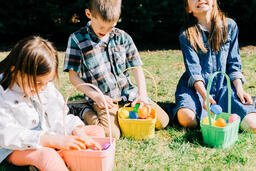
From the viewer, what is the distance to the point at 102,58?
10.1ft

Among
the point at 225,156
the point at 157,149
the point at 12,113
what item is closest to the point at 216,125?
the point at 225,156

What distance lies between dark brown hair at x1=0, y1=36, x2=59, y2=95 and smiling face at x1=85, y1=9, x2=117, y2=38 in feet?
2.32

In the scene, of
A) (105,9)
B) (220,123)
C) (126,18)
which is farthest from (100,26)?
(126,18)

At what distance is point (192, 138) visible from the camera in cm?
283

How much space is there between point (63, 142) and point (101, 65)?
A: 1136 millimetres

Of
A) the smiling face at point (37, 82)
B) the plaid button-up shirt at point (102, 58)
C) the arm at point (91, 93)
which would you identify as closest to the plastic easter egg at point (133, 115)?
the arm at point (91, 93)

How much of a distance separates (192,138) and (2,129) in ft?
5.45

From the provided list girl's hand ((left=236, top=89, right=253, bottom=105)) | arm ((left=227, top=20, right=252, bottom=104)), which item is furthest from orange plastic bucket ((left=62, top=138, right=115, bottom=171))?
arm ((left=227, top=20, right=252, bottom=104))

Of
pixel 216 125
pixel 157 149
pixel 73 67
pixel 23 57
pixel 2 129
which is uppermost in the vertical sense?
pixel 23 57

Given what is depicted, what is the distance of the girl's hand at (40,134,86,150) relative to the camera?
2109mm

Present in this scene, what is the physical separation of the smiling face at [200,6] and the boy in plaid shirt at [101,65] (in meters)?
0.77

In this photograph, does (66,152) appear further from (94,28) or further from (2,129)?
(94,28)

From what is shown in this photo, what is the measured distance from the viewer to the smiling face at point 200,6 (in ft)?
10.3

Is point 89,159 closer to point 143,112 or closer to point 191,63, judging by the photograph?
point 143,112
